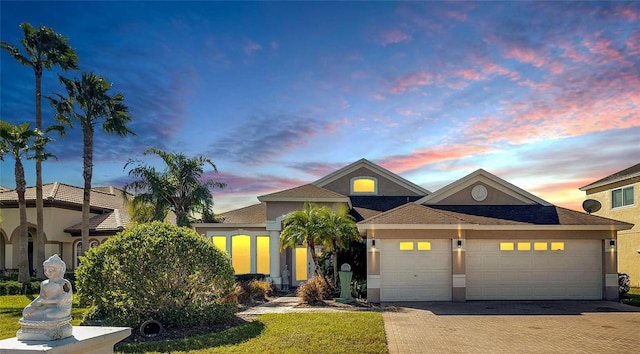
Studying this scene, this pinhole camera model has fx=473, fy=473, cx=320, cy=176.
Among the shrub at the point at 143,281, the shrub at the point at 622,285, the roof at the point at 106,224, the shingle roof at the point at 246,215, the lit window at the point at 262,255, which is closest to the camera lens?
A: the shrub at the point at 143,281

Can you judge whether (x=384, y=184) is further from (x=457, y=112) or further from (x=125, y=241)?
(x=125, y=241)

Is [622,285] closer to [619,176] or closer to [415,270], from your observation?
[619,176]

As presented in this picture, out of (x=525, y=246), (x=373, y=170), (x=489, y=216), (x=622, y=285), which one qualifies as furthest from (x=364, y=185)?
(x=622, y=285)

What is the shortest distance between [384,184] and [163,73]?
13580 millimetres

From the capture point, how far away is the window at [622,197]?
2494 cm

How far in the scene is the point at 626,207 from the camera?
82.7 ft

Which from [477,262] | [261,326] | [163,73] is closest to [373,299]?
[477,262]

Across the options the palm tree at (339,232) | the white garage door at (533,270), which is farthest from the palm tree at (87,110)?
the white garage door at (533,270)

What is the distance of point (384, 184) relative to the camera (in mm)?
26172

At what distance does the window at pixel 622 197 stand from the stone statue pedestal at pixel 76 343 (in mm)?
26381

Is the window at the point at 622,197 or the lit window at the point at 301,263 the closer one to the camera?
the lit window at the point at 301,263

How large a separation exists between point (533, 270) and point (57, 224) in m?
28.1

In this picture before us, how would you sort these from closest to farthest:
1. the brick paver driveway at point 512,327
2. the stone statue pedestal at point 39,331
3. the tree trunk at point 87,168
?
the stone statue pedestal at point 39,331
the brick paver driveway at point 512,327
the tree trunk at point 87,168

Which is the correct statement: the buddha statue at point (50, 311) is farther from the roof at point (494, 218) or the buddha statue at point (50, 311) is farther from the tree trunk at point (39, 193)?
the tree trunk at point (39, 193)
